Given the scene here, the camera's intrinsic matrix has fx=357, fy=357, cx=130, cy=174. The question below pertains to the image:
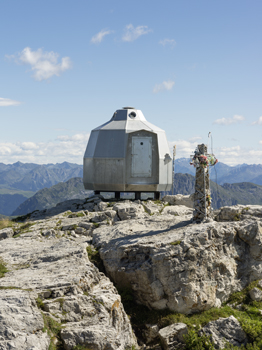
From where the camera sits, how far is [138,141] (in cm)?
3002

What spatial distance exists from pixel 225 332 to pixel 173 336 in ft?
7.31

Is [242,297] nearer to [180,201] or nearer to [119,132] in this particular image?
[180,201]

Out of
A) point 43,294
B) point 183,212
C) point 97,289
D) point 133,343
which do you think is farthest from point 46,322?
point 183,212

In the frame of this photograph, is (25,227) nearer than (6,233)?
No

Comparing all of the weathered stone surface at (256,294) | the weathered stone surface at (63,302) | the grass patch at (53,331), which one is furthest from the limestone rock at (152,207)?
the grass patch at (53,331)

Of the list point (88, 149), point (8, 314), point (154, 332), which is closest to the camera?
point (8, 314)

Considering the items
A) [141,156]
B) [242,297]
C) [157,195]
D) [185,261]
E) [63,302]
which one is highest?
[141,156]

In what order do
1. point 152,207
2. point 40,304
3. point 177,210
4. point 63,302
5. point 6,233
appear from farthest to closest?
point 152,207 → point 177,210 → point 6,233 → point 63,302 → point 40,304

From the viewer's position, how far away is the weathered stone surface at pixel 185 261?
17.1 metres

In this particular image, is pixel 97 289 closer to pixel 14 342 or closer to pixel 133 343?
pixel 133 343

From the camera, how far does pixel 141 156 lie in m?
29.9

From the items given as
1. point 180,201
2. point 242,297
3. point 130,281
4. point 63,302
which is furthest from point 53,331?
point 180,201

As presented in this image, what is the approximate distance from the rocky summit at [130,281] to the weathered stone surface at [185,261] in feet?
0.16

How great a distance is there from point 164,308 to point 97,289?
12.6 feet
